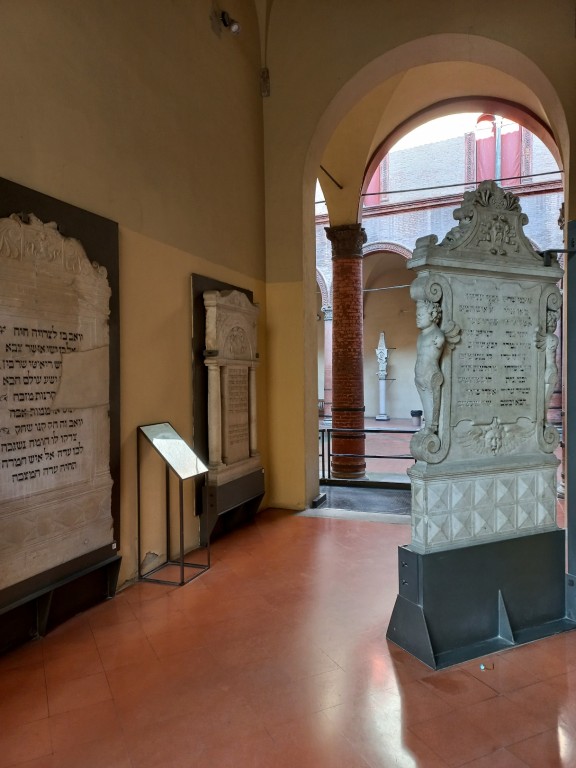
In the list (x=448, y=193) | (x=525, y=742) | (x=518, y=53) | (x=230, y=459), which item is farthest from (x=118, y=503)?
(x=448, y=193)

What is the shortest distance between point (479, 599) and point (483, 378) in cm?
131

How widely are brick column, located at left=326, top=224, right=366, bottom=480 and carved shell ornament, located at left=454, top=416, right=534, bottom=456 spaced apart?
579cm

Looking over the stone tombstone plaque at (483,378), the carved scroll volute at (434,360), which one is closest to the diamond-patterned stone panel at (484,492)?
the stone tombstone plaque at (483,378)

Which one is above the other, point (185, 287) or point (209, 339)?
point (185, 287)

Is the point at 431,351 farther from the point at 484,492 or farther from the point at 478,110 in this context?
the point at 478,110

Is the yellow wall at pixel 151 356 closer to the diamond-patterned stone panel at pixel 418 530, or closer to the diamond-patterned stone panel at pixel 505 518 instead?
the diamond-patterned stone panel at pixel 418 530

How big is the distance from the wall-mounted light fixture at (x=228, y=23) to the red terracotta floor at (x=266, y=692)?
17.6ft

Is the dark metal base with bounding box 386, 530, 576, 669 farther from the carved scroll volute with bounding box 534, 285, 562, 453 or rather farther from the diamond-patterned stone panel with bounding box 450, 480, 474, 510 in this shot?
the carved scroll volute with bounding box 534, 285, 562, 453

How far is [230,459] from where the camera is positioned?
520 cm

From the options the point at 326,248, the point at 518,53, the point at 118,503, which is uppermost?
the point at 326,248

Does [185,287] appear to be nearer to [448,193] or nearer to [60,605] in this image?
[60,605]

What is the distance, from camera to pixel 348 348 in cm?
912

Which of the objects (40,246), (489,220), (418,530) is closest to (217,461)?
(418,530)

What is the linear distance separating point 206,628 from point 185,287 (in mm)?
2841
